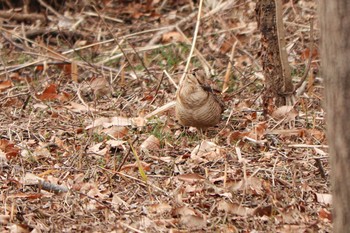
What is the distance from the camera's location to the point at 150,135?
19.3 ft

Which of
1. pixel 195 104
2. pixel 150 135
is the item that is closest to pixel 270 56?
pixel 195 104

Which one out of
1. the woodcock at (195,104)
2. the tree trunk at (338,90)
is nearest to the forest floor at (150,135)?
the woodcock at (195,104)

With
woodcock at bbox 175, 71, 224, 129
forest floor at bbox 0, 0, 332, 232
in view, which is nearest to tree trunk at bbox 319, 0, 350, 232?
forest floor at bbox 0, 0, 332, 232

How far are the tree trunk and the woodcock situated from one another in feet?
9.58

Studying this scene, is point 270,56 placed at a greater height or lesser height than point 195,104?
greater

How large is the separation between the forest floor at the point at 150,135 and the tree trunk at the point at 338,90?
1058 mm

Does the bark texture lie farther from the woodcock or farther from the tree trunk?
the tree trunk

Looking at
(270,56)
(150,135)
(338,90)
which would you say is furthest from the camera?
(270,56)

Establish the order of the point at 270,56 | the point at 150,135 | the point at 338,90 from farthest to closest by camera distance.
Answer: the point at 270,56, the point at 150,135, the point at 338,90

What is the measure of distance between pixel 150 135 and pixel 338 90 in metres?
3.05

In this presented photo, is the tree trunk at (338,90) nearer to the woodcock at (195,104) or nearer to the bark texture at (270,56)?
the woodcock at (195,104)

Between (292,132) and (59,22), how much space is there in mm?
4655

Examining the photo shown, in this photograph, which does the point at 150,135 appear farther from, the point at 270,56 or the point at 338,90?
the point at 338,90

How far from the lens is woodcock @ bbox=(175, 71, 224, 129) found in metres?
5.95
